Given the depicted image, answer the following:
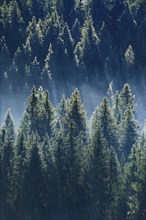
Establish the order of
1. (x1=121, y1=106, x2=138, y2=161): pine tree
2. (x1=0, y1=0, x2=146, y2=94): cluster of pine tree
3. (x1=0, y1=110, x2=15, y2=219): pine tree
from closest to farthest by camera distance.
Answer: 1. (x1=0, y1=110, x2=15, y2=219): pine tree
2. (x1=121, y1=106, x2=138, y2=161): pine tree
3. (x1=0, y1=0, x2=146, y2=94): cluster of pine tree

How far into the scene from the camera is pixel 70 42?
6816 inches

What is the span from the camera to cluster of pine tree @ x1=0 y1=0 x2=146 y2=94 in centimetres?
16062

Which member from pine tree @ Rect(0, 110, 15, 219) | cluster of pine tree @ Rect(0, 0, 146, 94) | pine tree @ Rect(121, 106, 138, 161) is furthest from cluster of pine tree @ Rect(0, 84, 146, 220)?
cluster of pine tree @ Rect(0, 0, 146, 94)

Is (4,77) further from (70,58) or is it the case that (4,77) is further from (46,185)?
(46,185)

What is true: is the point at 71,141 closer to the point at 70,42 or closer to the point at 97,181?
the point at 97,181

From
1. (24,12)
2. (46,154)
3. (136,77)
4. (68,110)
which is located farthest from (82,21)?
(46,154)

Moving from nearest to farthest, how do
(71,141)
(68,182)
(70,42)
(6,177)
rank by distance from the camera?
(6,177) < (68,182) < (71,141) < (70,42)

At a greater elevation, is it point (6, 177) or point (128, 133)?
point (128, 133)

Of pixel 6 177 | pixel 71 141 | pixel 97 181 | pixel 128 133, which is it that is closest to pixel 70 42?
pixel 128 133

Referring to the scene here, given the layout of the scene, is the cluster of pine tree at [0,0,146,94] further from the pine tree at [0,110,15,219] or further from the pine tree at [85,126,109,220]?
the pine tree at [85,126,109,220]

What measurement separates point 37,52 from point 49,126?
252 feet

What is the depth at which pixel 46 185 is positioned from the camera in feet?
253

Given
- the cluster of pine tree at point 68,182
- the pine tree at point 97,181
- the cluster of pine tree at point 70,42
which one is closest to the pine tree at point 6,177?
the cluster of pine tree at point 68,182

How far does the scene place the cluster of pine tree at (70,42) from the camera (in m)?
161
